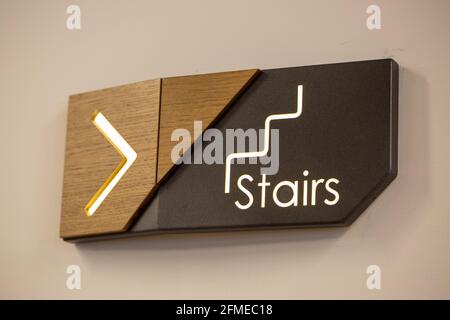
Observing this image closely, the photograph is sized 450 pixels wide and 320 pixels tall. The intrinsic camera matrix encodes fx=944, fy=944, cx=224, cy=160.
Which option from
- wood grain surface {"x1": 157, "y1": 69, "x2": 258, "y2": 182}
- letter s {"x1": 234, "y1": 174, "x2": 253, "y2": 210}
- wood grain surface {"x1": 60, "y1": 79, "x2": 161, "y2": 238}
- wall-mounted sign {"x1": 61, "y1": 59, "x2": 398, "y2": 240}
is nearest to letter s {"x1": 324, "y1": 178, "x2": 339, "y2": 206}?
wall-mounted sign {"x1": 61, "y1": 59, "x2": 398, "y2": 240}

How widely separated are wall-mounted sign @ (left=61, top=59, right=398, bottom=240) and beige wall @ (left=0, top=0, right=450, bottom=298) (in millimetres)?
61

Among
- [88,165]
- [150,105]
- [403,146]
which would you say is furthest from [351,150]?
[88,165]

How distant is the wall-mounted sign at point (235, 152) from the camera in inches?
78.6

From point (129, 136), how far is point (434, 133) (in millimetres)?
705

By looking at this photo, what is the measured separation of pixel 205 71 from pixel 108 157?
31 centimetres

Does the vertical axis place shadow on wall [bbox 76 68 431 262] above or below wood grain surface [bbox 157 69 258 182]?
below

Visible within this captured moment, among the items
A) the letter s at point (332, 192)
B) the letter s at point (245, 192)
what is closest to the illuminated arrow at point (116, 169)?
the letter s at point (245, 192)

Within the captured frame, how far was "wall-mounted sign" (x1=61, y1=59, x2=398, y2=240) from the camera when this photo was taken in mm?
1997

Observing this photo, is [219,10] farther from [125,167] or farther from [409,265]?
[409,265]

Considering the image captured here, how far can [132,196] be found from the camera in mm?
2164

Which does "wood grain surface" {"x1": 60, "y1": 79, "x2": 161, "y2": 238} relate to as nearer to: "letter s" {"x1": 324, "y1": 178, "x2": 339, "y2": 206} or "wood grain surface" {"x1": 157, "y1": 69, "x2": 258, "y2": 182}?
"wood grain surface" {"x1": 157, "y1": 69, "x2": 258, "y2": 182}

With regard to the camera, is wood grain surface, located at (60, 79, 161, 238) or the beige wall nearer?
the beige wall

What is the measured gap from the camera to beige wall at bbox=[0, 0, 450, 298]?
6.49ft

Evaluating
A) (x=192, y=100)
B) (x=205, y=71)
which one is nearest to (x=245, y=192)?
(x=192, y=100)
